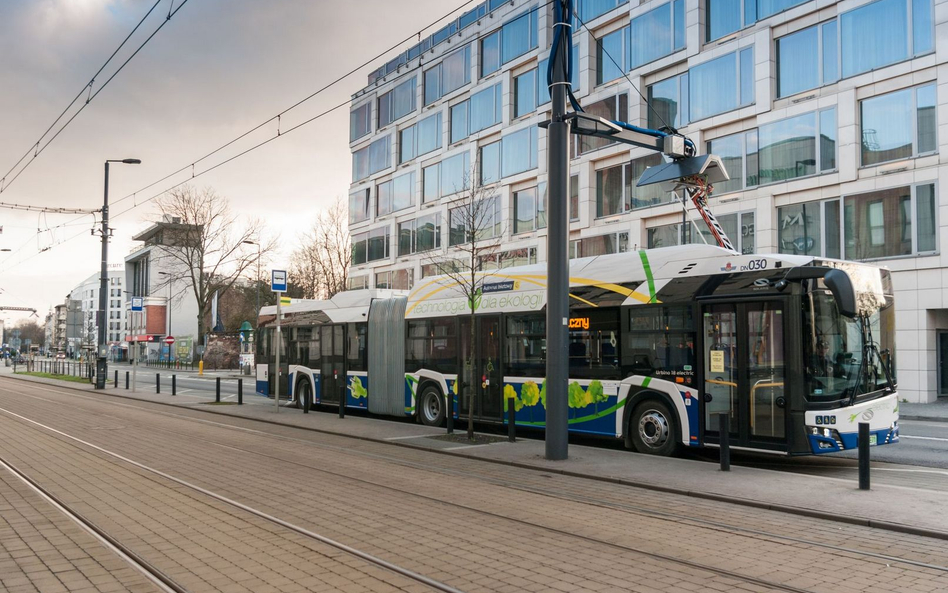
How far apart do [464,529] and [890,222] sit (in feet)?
74.6

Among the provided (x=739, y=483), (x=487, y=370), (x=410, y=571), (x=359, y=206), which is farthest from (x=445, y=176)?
(x=410, y=571)

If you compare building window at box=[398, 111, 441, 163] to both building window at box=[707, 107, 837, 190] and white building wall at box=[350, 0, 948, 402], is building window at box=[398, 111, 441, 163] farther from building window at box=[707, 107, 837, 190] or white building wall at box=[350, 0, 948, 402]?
building window at box=[707, 107, 837, 190]

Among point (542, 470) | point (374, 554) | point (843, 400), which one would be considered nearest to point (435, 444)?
point (542, 470)

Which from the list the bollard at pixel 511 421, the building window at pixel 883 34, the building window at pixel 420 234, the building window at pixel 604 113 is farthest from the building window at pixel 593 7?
the bollard at pixel 511 421

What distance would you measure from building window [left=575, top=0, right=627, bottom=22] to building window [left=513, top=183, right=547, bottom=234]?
7.81 m

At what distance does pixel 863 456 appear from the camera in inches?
376

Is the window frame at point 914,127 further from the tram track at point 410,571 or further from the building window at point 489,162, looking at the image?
the tram track at point 410,571

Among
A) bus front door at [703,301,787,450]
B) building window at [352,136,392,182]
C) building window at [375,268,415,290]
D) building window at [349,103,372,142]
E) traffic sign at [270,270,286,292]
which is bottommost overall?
bus front door at [703,301,787,450]

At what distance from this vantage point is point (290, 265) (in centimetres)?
6197

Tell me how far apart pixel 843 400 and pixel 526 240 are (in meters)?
27.7

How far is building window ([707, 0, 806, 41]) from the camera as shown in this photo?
28.2 m

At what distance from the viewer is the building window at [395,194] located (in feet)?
155

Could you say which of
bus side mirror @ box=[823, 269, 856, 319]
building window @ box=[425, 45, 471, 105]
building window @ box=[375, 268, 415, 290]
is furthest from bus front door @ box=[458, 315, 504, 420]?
building window @ box=[425, 45, 471, 105]

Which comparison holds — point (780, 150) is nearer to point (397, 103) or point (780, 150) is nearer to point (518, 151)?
point (518, 151)
